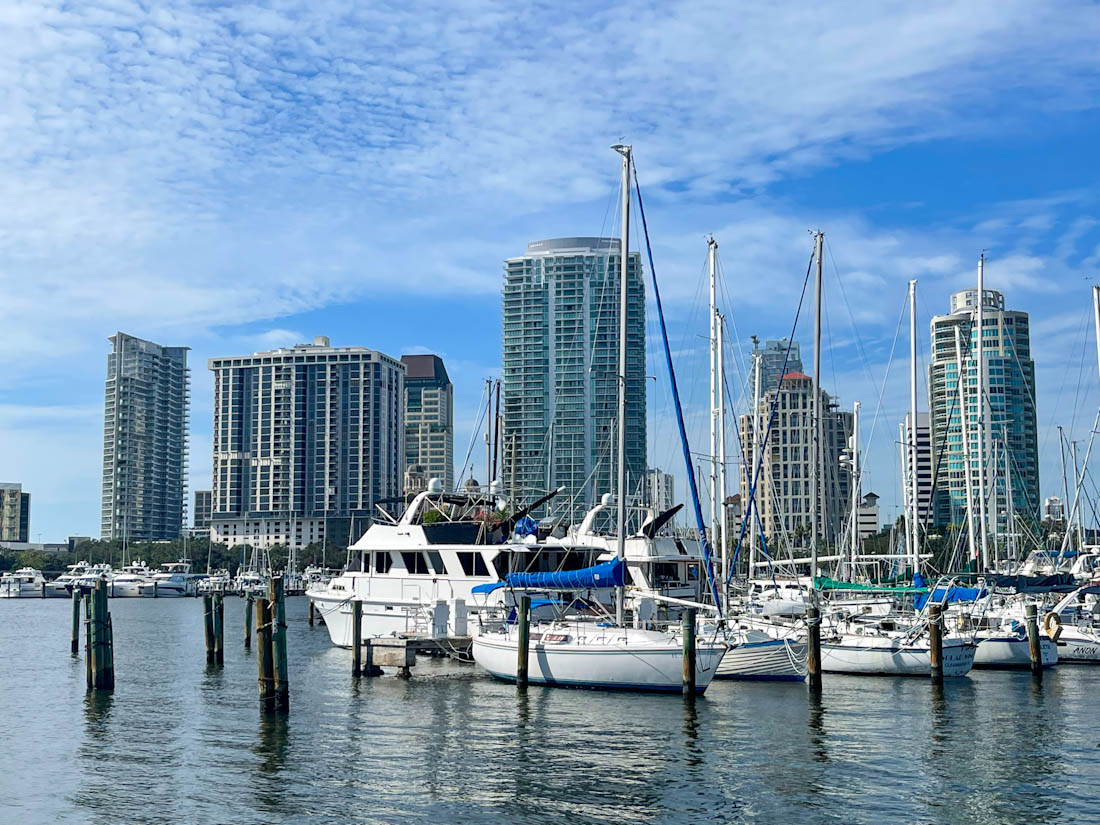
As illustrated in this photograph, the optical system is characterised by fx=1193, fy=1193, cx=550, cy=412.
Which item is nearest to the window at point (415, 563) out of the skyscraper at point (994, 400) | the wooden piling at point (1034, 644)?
the wooden piling at point (1034, 644)

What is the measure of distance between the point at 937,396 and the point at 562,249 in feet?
201

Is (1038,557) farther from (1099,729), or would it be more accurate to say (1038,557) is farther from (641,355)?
(641,355)

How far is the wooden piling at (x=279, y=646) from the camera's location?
28609mm

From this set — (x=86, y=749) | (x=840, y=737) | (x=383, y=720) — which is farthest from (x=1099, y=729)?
(x=86, y=749)

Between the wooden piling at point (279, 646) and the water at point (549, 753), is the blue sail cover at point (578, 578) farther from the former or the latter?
the wooden piling at point (279, 646)

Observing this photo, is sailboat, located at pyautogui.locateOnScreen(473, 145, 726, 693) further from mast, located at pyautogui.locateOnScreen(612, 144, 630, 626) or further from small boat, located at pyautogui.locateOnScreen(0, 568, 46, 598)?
small boat, located at pyautogui.locateOnScreen(0, 568, 46, 598)

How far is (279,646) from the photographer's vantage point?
94.5ft

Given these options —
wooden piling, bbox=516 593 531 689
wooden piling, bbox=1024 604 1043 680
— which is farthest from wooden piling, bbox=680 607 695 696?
wooden piling, bbox=1024 604 1043 680

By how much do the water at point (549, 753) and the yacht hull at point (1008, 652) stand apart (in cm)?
166

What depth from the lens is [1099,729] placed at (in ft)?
92.7

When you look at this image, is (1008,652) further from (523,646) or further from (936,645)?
(523,646)

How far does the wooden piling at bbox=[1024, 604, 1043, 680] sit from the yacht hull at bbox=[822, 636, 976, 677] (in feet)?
8.93

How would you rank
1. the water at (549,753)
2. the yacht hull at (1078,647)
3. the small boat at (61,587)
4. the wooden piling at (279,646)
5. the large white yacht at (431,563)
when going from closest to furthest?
the water at (549,753) < the wooden piling at (279,646) < the yacht hull at (1078,647) < the large white yacht at (431,563) < the small boat at (61,587)

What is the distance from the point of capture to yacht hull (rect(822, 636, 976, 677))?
37.0 m
